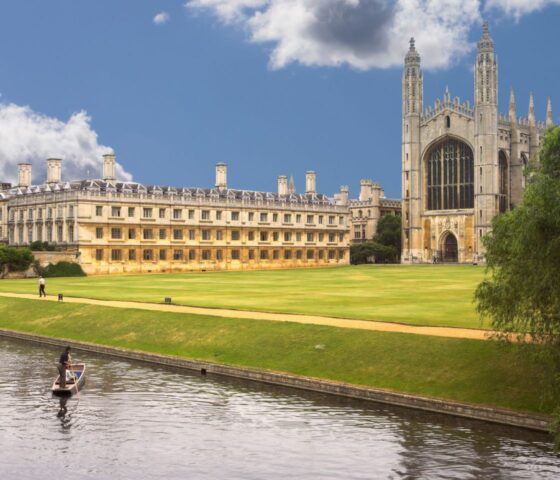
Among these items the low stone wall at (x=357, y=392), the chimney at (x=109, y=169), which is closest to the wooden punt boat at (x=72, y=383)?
the low stone wall at (x=357, y=392)

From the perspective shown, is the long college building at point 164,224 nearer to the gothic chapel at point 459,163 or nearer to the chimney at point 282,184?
the chimney at point 282,184

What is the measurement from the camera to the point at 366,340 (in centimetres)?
3044

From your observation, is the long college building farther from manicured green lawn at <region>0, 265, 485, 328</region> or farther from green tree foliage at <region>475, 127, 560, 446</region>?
green tree foliage at <region>475, 127, 560, 446</region>

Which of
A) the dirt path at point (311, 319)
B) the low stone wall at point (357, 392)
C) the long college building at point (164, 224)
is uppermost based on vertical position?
the long college building at point (164, 224)

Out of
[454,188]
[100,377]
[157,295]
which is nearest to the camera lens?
[100,377]

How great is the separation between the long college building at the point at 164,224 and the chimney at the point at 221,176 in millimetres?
136

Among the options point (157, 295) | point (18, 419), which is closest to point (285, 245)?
point (157, 295)

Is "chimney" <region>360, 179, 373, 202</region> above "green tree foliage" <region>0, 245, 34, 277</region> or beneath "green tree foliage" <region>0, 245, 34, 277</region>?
above

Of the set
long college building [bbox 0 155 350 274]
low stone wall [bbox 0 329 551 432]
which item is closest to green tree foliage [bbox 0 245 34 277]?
long college building [bbox 0 155 350 274]

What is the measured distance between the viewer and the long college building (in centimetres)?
9181

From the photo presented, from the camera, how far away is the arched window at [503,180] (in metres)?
123

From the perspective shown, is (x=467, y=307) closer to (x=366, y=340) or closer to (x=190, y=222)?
(x=366, y=340)

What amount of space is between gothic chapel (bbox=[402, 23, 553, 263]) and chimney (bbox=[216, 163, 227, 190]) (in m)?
31.3

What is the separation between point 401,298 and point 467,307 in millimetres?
7349
